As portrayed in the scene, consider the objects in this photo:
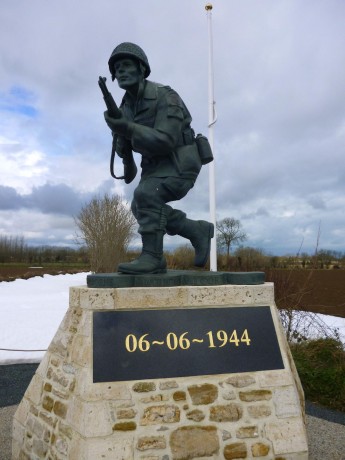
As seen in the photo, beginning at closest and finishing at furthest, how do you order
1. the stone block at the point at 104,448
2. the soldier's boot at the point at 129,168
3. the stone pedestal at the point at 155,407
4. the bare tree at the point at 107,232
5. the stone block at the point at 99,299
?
the stone block at the point at 104,448, the stone pedestal at the point at 155,407, the stone block at the point at 99,299, the soldier's boot at the point at 129,168, the bare tree at the point at 107,232

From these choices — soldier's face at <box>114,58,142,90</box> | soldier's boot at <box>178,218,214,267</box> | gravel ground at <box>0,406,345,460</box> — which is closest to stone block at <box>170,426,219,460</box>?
gravel ground at <box>0,406,345,460</box>

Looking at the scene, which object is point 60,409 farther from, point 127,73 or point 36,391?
point 127,73

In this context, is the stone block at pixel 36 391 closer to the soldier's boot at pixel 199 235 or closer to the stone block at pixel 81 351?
the stone block at pixel 81 351

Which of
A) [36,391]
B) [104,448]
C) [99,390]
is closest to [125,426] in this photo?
[104,448]

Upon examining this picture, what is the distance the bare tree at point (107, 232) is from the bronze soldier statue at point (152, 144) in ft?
57.0

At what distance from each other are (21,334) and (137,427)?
6913 mm

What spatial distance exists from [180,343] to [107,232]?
61.3ft

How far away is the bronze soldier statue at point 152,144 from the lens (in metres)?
3.85

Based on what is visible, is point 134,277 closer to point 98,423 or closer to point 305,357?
point 98,423

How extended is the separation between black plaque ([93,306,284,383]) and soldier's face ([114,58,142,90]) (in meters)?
2.10

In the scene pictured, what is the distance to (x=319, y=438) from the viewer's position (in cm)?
428

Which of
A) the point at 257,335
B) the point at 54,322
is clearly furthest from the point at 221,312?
the point at 54,322

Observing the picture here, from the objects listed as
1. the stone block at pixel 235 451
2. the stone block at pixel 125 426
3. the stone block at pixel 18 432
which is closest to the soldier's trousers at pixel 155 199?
the stone block at pixel 125 426

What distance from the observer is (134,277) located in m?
3.54
